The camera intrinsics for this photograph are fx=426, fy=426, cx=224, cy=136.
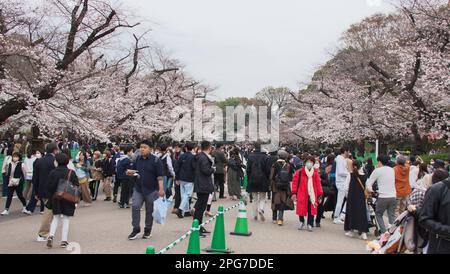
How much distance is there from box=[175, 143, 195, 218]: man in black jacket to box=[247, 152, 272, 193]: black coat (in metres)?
1.42

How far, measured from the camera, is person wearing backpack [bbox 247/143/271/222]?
10.3 metres

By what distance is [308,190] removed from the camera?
9.35 m

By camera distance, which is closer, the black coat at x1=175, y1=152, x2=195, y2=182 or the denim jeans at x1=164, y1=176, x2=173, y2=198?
the black coat at x1=175, y1=152, x2=195, y2=182

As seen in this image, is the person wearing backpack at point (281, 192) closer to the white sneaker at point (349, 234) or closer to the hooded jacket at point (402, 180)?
the white sneaker at point (349, 234)

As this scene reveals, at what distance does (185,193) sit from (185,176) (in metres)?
0.46

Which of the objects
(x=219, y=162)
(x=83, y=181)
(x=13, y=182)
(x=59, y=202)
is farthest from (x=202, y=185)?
(x=219, y=162)

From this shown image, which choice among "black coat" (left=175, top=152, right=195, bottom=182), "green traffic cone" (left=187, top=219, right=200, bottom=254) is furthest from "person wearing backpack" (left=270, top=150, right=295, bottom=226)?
"green traffic cone" (left=187, top=219, right=200, bottom=254)

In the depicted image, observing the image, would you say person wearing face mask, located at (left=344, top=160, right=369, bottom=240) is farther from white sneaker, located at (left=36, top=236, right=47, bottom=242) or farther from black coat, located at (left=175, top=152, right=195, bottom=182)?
white sneaker, located at (left=36, top=236, right=47, bottom=242)

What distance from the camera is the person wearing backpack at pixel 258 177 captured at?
10.3 meters

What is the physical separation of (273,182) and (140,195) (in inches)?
142

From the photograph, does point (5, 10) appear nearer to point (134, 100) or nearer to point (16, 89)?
point (16, 89)

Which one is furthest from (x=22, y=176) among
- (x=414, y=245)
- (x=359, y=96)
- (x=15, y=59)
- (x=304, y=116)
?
(x=304, y=116)

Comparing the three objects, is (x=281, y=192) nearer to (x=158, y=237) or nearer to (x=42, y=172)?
(x=158, y=237)

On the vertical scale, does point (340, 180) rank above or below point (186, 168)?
below
